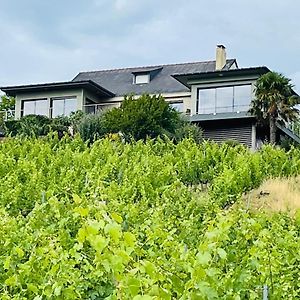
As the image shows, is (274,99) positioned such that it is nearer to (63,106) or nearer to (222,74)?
(222,74)

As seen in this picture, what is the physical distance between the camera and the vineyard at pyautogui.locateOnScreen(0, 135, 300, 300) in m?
3.26

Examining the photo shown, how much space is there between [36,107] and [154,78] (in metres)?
5.60

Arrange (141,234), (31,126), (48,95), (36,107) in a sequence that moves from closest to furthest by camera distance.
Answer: (141,234)
(31,126)
(48,95)
(36,107)

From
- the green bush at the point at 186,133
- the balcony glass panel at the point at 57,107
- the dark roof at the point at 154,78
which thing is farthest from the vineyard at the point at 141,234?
the dark roof at the point at 154,78

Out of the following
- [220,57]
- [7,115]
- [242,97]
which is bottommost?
[7,115]

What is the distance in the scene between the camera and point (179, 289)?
3.75 meters

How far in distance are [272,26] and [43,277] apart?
59.2 ft

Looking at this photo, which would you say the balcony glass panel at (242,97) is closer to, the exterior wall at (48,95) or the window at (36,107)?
the exterior wall at (48,95)

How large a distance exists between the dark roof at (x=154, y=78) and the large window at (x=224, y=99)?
1.64 meters

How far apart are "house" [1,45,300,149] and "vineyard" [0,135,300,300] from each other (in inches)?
477

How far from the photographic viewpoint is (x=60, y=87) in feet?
102

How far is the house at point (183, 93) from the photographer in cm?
2836

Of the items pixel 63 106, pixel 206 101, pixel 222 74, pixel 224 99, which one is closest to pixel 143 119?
pixel 206 101

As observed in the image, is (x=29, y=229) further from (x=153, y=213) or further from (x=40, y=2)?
(x=40, y=2)
